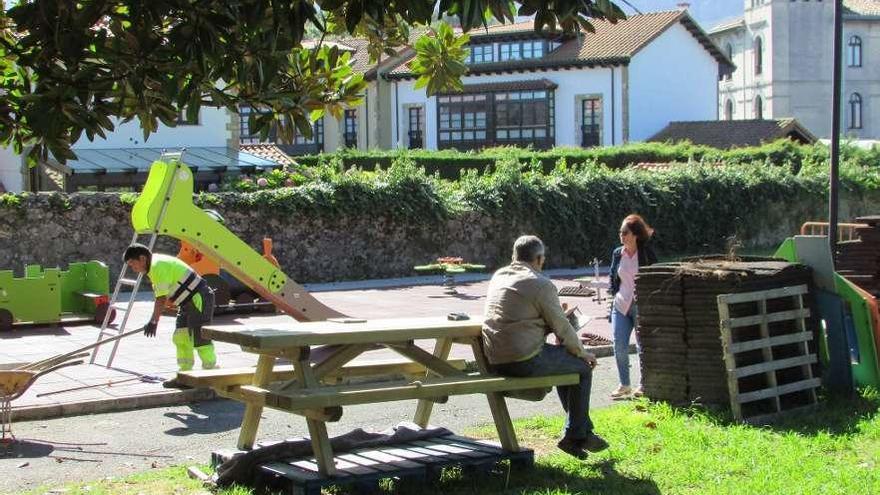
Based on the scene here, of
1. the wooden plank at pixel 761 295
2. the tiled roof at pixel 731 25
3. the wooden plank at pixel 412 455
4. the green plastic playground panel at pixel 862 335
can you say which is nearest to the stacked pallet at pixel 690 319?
the wooden plank at pixel 761 295

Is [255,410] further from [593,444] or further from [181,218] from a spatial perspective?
[181,218]

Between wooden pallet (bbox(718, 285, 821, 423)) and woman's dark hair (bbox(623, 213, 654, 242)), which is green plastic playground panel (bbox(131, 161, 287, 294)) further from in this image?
wooden pallet (bbox(718, 285, 821, 423))

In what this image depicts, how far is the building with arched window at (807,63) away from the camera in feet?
298

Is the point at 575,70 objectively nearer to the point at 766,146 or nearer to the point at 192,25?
the point at 766,146

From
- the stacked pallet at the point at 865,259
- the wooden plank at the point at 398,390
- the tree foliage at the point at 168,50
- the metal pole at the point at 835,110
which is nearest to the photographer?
the tree foliage at the point at 168,50

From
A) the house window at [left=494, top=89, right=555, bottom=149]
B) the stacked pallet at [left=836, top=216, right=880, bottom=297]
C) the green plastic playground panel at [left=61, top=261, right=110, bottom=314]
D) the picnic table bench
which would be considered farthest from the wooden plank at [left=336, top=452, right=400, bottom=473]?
the house window at [left=494, top=89, right=555, bottom=149]

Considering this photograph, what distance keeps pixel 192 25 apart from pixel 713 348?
226 inches

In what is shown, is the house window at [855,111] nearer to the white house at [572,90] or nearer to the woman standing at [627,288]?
the white house at [572,90]

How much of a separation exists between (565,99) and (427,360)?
5020cm

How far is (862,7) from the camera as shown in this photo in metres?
93.6

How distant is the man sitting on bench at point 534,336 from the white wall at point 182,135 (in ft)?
100

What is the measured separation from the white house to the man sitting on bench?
46.9 m

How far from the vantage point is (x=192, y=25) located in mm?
5012

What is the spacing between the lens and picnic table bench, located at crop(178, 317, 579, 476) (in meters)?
6.91
